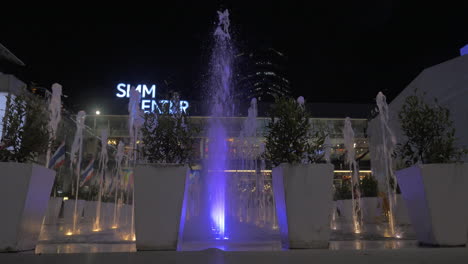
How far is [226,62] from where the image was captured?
35.2ft

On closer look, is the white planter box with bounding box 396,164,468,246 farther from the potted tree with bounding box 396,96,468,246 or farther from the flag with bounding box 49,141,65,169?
the flag with bounding box 49,141,65,169

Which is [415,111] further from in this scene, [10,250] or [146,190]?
[10,250]

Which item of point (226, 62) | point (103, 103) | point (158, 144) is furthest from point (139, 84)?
point (158, 144)

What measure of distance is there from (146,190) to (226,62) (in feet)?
25.5

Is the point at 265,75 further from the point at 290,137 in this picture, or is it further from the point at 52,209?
the point at 290,137

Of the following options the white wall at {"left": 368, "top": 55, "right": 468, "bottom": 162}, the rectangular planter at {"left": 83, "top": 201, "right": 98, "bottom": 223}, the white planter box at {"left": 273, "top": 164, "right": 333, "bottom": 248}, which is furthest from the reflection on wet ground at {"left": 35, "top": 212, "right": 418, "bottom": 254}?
the white wall at {"left": 368, "top": 55, "right": 468, "bottom": 162}

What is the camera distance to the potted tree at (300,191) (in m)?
3.52

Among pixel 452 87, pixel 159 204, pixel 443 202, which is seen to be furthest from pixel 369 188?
pixel 159 204

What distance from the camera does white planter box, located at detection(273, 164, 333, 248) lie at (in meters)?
3.51

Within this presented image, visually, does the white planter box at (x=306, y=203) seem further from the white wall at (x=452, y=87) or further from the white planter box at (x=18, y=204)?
the white wall at (x=452, y=87)

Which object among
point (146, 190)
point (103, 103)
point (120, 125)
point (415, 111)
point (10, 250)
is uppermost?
point (103, 103)

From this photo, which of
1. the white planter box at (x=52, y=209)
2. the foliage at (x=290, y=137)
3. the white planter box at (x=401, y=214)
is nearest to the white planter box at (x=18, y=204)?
the foliage at (x=290, y=137)

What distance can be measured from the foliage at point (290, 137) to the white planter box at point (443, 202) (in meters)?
1.14

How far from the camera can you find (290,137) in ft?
12.9
